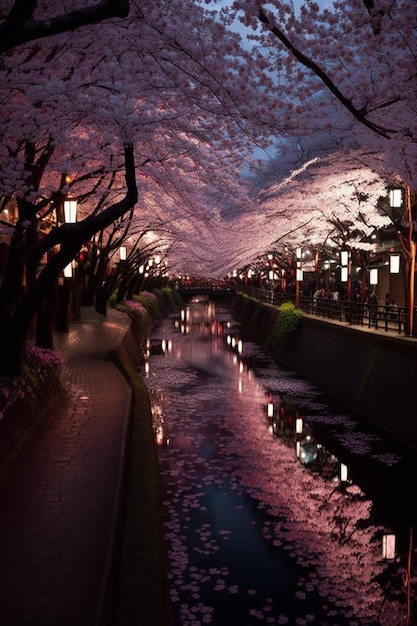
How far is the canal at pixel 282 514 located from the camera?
27.3 feet

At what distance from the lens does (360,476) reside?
1397cm

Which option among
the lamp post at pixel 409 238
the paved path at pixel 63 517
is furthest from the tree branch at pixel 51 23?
the lamp post at pixel 409 238

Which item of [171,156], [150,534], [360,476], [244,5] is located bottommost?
[360,476]

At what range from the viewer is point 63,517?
26.2 feet

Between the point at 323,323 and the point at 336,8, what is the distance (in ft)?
62.5

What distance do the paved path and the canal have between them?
1.58 m

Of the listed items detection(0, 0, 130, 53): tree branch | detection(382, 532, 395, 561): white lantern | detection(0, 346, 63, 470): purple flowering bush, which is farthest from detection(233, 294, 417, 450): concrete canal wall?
detection(0, 0, 130, 53): tree branch

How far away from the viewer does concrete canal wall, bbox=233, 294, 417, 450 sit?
1647cm

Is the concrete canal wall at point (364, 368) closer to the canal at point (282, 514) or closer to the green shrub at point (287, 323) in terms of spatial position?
the green shrub at point (287, 323)

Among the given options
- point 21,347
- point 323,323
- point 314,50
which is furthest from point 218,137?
point 323,323

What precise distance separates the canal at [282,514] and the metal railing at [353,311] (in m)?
3.42

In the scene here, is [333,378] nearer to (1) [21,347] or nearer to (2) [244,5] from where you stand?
(1) [21,347]

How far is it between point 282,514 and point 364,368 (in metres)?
9.84

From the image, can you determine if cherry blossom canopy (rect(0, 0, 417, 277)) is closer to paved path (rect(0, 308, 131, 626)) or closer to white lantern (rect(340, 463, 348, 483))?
paved path (rect(0, 308, 131, 626))
